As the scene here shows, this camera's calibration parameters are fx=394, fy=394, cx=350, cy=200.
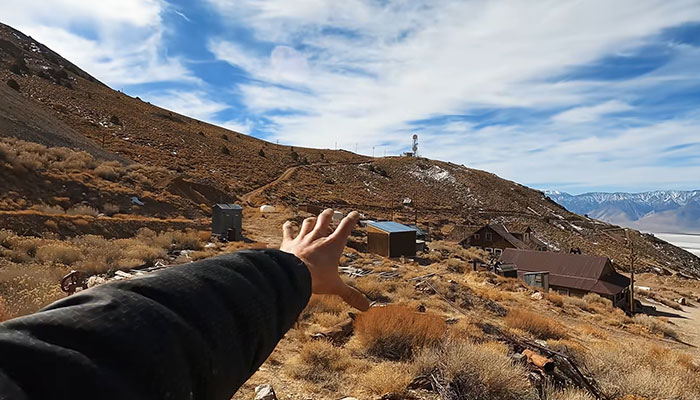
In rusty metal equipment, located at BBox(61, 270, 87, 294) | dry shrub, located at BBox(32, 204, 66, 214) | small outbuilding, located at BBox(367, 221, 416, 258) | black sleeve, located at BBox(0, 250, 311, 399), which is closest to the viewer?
black sleeve, located at BBox(0, 250, 311, 399)

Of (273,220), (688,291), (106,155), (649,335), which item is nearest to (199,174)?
(106,155)

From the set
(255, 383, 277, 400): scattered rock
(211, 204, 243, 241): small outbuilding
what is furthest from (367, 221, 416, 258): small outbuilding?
(255, 383, 277, 400): scattered rock

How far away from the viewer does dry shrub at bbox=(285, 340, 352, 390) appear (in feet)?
18.3

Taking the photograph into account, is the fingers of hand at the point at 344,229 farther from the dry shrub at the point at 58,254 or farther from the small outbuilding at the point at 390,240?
the small outbuilding at the point at 390,240

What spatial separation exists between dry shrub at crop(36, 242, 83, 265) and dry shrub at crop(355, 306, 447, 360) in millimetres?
10139

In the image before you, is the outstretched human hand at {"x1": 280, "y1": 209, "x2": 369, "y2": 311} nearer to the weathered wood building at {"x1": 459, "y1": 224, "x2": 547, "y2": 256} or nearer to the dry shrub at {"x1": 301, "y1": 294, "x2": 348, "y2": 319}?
the dry shrub at {"x1": 301, "y1": 294, "x2": 348, "y2": 319}

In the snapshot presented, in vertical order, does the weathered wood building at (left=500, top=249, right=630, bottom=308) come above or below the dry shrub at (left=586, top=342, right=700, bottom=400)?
below

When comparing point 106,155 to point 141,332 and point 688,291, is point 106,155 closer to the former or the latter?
point 141,332

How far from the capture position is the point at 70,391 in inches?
31.0

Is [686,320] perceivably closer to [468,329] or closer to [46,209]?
[468,329]

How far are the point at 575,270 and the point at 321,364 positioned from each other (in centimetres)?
3395

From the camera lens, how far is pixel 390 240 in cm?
2981

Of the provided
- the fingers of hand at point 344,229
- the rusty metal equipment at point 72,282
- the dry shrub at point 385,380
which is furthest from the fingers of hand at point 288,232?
the rusty metal equipment at point 72,282

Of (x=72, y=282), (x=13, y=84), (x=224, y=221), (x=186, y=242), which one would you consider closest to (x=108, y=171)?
(x=224, y=221)
